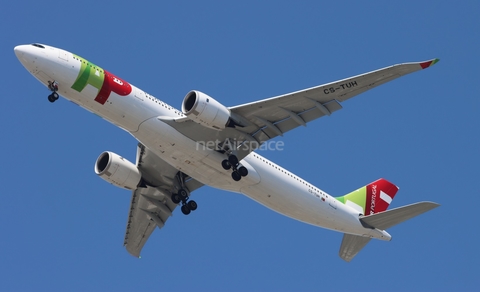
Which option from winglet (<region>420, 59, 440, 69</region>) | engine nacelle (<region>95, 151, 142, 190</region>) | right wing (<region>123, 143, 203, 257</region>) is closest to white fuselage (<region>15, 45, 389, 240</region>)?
right wing (<region>123, 143, 203, 257</region>)

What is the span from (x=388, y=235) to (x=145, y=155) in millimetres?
14090

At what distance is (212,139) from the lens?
36031 mm

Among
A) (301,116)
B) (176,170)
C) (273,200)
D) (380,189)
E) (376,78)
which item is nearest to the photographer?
(376,78)

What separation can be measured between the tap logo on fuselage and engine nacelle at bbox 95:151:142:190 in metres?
5.84

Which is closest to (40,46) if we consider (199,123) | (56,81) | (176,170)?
(56,81)

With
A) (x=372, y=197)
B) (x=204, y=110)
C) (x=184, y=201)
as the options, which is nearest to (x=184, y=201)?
(x=184, y=201)

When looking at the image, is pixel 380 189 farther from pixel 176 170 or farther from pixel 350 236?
pixel 176 170

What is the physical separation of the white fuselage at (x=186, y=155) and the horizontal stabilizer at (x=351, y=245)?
148 centimetres

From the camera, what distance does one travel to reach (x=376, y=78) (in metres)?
32.9

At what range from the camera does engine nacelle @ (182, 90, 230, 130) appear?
3362 centimetres

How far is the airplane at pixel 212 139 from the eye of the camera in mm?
33875

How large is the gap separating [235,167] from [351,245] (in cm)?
1014

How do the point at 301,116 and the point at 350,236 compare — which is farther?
the point at 350,236

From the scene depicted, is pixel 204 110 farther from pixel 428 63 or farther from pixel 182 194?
pixel 428 63
